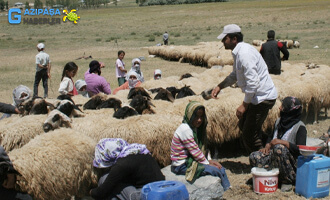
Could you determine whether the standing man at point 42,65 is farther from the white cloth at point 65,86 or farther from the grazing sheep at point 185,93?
the grazing sheep at point 185,93

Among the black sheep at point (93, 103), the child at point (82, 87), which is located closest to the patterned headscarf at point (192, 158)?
the black sheep at point (93, 103)

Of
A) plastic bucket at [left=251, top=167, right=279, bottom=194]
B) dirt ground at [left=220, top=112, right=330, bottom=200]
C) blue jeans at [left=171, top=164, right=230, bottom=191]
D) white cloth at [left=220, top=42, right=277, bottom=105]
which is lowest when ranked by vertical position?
dirt ground at [left=220, top=112, right=330, bottom=200]

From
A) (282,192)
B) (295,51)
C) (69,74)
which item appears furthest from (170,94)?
(295,51)

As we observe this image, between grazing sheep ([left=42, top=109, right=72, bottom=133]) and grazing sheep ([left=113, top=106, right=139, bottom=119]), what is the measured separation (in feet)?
2.83

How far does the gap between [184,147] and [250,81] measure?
1.17 m

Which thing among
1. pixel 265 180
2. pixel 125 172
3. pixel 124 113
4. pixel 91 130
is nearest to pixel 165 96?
pixel 124 113

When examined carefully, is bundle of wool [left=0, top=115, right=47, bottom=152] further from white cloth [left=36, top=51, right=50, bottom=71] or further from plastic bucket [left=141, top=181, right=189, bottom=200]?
white cloth [left=36, top=51, right=50, bottom=71]

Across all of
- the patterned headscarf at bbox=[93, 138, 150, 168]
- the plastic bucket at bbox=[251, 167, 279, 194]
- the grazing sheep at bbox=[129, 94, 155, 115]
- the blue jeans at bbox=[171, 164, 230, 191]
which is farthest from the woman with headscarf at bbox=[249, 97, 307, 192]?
the grazing sheep at bbox=[129, 94, 155, 115]

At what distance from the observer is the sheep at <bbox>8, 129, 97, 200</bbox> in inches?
185

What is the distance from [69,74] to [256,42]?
58.2 feet

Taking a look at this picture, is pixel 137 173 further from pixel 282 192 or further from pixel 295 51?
pixel 295 51

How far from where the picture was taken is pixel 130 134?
6109 mm

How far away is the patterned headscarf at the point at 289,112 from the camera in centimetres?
531

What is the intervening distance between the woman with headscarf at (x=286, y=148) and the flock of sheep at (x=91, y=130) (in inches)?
60.9
